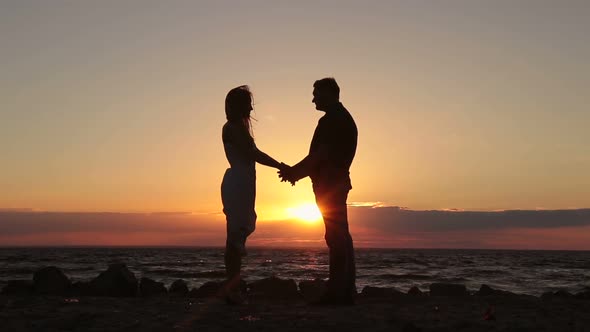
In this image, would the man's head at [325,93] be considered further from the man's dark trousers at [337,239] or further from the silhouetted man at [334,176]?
the man's dark trousers at [337,239]

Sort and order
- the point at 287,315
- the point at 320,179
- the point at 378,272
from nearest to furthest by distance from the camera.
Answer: the point at 287,315, the point at 320,179, the point at 378,272

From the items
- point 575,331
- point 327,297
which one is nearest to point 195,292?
point 327,297

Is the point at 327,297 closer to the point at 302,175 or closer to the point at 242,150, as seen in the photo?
the point at 302,175

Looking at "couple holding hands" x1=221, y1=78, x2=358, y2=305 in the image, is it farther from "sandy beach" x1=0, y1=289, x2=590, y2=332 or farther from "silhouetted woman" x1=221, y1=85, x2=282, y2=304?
"sandy beach" x1=0, y1=289, x2=590, y2=332

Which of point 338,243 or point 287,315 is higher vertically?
point 338,243

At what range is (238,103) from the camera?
23.0 feet

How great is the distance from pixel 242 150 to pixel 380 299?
284cm

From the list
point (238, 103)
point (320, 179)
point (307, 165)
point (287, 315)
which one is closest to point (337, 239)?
point (320, 179)

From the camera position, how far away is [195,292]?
8.96 meters

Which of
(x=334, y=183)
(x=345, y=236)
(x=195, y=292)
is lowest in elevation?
(x=195, y=292)

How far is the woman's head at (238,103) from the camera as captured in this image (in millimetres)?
6991

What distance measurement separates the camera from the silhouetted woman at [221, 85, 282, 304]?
6934mm

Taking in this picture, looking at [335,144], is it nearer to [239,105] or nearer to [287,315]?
[239,105]

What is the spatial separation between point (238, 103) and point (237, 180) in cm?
92
